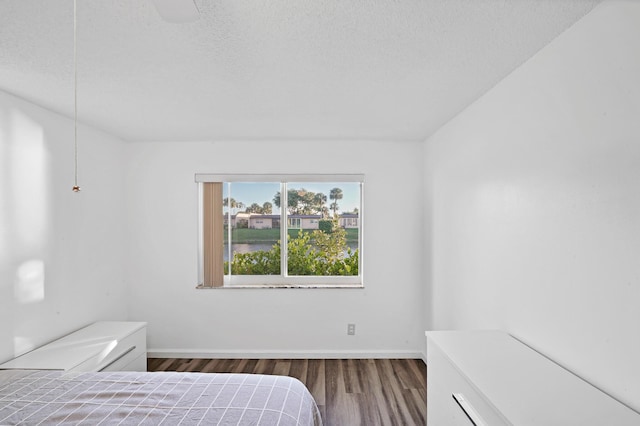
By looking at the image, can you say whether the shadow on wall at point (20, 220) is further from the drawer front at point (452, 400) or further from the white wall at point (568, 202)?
the white wall at point (568, 202)

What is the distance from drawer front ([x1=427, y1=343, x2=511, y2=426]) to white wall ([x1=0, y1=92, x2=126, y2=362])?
2919 mm

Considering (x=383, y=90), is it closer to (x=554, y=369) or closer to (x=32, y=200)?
(x=554, y=369)

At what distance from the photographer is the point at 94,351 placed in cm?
259

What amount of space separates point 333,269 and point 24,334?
9.24 feet

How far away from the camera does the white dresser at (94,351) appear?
92.4 inches

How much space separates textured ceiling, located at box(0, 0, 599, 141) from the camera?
1.46 metres

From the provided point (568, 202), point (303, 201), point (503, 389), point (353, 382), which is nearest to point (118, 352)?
point (353, 382)

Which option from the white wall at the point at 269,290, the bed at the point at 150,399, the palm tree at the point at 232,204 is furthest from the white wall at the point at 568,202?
the palm tree at the point at 232,204

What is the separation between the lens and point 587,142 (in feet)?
4.95

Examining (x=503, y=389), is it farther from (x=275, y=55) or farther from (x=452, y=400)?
(x=275, y=55)

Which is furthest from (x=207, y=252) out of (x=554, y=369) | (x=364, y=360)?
Answer: (x=554, y=369)

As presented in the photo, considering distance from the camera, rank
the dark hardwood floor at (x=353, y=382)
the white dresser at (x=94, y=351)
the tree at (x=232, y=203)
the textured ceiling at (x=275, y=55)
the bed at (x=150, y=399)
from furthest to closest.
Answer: the tree at (x=232, y=203), the dark hardwood floor at (x=353, y=382), the white dresser at (x=94, y=351), the bed at (x=150, y=399), the textured ceiling at (x=275, y=55)

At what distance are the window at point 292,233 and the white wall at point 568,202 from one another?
1626 millimetres

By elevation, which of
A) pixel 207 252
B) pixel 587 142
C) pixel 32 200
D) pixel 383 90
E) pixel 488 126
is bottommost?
pixel 207 252
